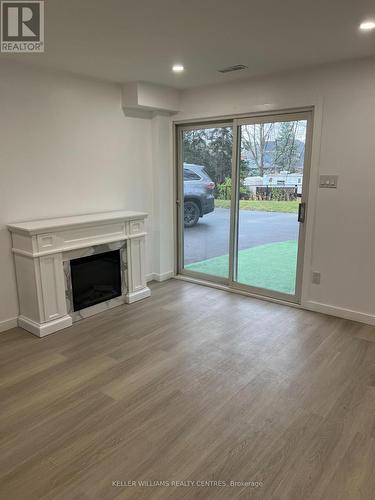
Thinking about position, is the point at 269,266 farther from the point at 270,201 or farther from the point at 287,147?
the point at 287,147

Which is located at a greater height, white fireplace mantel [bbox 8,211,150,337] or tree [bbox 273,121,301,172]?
tree [bbox 273,121,301,172]

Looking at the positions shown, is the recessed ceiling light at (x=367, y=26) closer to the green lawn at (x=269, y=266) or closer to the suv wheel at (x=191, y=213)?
the green lawn at (x=269, y=266)

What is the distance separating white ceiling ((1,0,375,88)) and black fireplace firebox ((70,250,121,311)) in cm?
191

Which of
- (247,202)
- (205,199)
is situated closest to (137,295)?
(205,199)

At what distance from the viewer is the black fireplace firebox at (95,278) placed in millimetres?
3648

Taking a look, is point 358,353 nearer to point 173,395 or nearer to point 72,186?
point 173,395

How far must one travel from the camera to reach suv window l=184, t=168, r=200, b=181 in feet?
15.5

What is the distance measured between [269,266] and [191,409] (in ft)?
7.86

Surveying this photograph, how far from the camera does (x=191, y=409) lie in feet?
7.49

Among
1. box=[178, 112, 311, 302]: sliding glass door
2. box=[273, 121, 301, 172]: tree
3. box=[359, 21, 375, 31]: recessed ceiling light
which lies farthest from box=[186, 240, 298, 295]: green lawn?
box=[359, 21, 375, 31]: recessed ceiling light

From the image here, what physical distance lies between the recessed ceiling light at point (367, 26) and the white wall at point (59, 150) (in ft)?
8.59

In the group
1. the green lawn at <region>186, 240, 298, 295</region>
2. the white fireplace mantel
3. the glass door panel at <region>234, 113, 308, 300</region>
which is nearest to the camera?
the white fireplace mantel

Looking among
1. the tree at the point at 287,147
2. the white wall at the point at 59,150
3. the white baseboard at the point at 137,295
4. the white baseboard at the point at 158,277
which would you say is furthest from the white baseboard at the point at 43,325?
the tree at the point at 287,147

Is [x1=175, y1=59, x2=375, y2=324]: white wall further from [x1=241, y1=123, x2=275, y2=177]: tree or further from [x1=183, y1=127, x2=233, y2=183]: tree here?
[x1=183, y1=127, x2=233, y2=183]: tree
